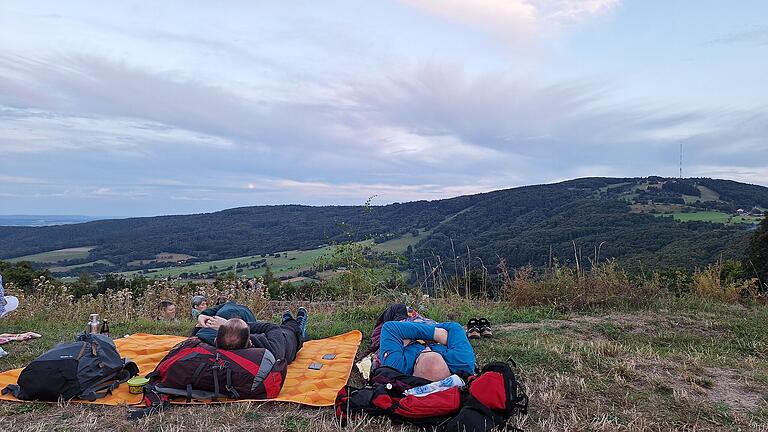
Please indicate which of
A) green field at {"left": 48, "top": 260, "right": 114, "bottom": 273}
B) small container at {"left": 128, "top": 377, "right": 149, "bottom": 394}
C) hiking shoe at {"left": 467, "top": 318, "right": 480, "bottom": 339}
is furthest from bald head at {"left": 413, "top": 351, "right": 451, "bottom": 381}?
green field at {"left": 48, "top": 260, "right": 114, "bottom": 273}

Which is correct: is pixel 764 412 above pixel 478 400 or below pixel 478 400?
below

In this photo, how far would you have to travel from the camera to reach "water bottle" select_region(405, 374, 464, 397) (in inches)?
147

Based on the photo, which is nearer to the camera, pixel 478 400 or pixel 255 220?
pixel 478 400

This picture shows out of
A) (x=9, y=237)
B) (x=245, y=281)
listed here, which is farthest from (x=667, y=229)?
(x=9, y=237)

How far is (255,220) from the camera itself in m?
52.5

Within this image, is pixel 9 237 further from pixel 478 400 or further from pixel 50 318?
pixel 478 400

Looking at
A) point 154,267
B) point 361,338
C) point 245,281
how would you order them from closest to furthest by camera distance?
point 361,338 → point 245,281 → point 154,267

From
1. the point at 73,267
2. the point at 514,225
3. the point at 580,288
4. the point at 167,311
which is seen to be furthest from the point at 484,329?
the point at 73,267

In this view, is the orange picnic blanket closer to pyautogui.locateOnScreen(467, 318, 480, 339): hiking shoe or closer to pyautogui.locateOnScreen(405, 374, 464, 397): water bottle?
pyautogui.locateOnScreen(405, 374, 464, 397): water bottle

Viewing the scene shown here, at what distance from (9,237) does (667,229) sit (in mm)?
66229

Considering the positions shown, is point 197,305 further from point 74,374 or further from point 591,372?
point 591,372

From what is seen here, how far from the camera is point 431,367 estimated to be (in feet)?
14.0

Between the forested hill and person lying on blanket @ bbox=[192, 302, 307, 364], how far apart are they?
62.0 feet

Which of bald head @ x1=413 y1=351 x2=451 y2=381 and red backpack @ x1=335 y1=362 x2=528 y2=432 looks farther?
bald head @ x1=413 y1=351 x2=451 y2=381
